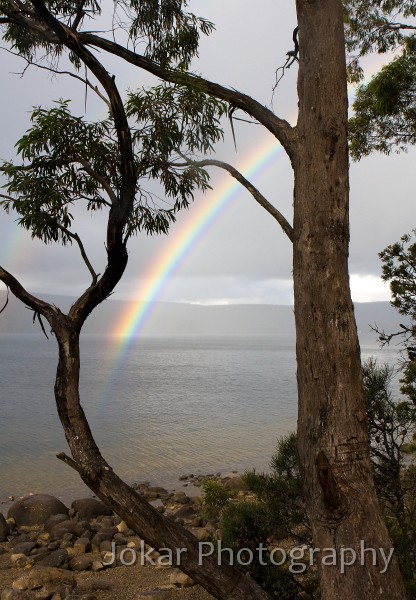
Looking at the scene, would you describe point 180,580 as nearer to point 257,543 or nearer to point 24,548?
point 257,543

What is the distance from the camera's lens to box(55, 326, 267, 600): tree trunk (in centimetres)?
409

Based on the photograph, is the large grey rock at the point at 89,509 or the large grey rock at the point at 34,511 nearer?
the large grey rock at the point at 34,511

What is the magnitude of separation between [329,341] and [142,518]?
181 cm

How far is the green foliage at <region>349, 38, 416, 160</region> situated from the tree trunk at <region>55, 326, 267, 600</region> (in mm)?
6588

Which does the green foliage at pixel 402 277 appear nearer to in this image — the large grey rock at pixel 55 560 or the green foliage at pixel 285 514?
the green foliage at pixel 285 514

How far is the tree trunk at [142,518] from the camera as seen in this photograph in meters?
4.09

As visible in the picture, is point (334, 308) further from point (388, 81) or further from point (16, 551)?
point (16, 551)

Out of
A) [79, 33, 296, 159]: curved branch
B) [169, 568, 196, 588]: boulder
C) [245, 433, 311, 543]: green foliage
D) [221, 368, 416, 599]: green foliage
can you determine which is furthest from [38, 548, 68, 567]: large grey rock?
[79, 33, 296, 159]: curved branch

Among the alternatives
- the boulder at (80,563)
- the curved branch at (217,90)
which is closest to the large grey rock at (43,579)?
the boulder at (80,563)

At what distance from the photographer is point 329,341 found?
356 cm

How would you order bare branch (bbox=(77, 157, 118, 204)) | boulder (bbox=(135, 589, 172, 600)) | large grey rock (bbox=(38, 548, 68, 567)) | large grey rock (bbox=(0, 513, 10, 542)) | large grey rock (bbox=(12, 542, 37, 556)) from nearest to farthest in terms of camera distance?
bare branch (bbox=(77, 157, 118, 204)) < boulder (bbox=(135, 589, 172, 600)) < large grey rock (bbox=(38, 548, 68, 567)) < large grey rock (bbox=(12, 542, 37, 556)) < large grey rock (bbox=(0, 513, 10, 542))

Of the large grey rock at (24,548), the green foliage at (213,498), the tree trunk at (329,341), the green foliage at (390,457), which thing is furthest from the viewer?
the large grey rock at (24,548)

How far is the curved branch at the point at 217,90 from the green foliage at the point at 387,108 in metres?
4.76

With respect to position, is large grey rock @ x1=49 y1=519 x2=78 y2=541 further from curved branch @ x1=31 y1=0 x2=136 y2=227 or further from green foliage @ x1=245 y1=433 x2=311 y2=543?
curved branch @ x1=31 y1=0 x2=136 y2=227
